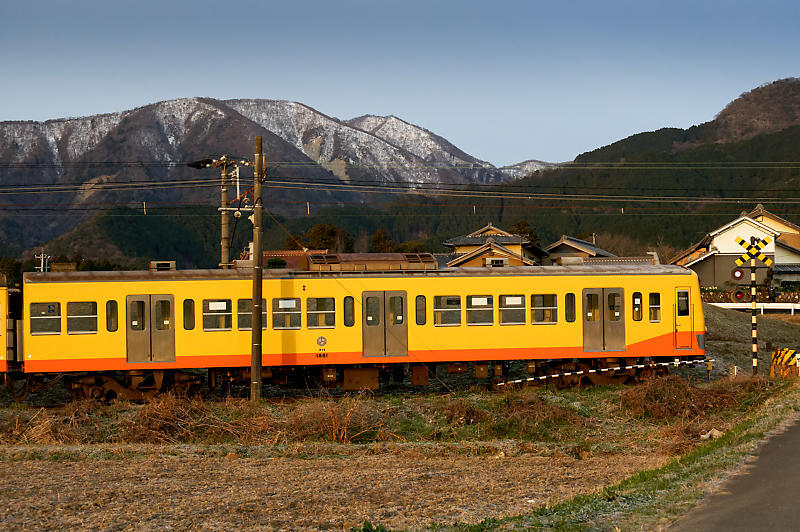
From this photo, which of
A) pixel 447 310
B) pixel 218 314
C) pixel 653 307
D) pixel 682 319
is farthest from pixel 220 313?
pixel 682 319

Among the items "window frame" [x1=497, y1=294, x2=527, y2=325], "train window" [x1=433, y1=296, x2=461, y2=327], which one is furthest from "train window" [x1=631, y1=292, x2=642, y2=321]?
"train window" [x1=433, y1=296, x2=461, y2=327]

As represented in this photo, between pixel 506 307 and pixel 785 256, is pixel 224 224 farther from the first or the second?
pixel 785 256

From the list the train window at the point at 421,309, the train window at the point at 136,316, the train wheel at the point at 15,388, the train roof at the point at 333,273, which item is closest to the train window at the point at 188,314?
the train roof at the point at 333,273

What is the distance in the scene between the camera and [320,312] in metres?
22.4

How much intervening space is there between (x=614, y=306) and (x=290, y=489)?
13355 millimetres

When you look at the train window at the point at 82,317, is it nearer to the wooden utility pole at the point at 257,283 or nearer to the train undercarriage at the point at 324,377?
the train undercarriage at the point at 324,377

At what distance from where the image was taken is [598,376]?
2364 centimetres

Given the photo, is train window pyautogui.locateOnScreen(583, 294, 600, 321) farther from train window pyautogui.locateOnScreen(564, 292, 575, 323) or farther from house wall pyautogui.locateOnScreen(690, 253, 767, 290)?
house wall pyautogui.locateOnScreen(690, 253, 767, 290)

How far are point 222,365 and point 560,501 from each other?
13.0 metres

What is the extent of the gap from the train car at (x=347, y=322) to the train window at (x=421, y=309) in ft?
0.09

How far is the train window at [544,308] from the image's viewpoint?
2302cm

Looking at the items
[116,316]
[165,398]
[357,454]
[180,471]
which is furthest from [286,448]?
[116,316]

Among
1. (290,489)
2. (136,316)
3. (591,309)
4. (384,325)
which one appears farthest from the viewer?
(591,309)

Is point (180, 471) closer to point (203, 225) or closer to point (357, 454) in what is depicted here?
point (357, 454)
